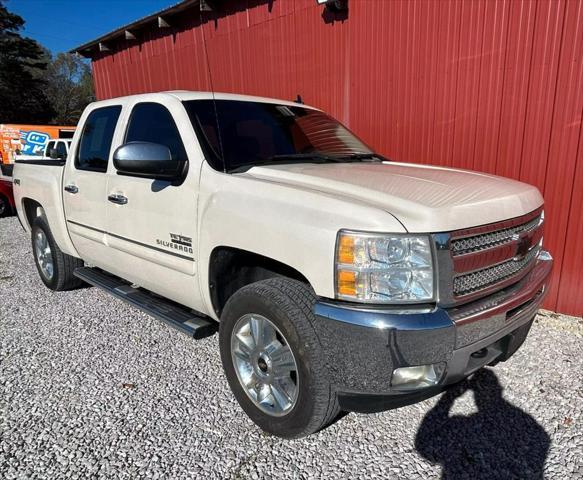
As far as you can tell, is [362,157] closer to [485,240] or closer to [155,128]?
[485,240]

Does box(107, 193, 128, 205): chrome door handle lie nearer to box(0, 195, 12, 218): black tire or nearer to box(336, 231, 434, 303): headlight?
box(336, 231, 434, 303): headlight

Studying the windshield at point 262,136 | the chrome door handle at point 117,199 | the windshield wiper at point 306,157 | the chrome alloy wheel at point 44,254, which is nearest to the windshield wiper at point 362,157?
the windshield at point 262,136

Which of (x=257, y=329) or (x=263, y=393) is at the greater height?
(x=257, y=329)

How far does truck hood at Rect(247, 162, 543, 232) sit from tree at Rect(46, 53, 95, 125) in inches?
1703

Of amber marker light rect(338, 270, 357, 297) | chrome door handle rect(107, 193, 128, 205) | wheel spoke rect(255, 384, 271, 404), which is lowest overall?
wheel spoke rect(255, 384, 271, 404)

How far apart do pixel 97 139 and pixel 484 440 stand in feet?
12.4

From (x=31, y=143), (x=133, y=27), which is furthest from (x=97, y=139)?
(x=31, y=143)

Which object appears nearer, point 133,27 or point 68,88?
point 133,27

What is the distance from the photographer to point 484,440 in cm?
A: 245

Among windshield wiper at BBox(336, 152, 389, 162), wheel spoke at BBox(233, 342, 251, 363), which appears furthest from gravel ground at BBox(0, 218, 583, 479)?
windshield wiper at BBox(336, 152, 389, 162)

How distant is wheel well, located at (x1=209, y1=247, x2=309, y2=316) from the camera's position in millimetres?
2557

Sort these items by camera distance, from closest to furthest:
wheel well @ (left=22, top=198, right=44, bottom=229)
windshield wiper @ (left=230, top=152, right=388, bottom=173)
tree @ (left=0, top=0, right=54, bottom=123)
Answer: windshield wiper @ (left=230, top=152, right=388, bottom=173) < wheel well @ (left=22, top=198, right=44, bottom=229) < tree @ (left=0, top=0, right=54, bottom=123)

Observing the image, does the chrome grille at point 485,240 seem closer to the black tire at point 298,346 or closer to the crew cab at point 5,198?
the black tire at point 298,346

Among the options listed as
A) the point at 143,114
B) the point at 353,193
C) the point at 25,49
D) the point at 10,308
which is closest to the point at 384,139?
the point at 143,114
